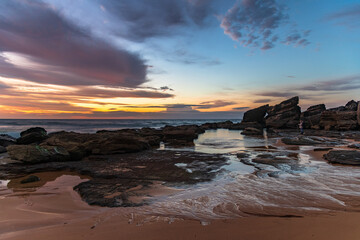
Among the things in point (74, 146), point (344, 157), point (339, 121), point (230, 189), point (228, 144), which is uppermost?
point (339, 121)

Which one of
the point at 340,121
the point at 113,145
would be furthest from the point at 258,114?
the point at 113,145

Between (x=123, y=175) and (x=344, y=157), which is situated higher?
(x=344, y=157)

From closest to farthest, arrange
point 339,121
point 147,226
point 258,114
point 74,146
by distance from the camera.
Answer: point 147,226, point 74,146, point 339,121, point 258,114

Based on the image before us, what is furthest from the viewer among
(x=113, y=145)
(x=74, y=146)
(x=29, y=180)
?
(x=113, y=145)

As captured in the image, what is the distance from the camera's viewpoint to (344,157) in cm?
798

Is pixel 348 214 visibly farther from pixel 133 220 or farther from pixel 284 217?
pixel 133 220

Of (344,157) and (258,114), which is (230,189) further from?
(258,114)

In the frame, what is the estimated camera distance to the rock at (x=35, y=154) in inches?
314

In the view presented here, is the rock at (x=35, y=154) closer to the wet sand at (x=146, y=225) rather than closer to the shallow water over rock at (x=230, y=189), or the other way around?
the shallow water over rock at (x=230, y=189)

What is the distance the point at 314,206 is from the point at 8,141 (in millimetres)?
18765

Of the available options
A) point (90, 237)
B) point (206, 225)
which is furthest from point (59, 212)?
point (206, 225)

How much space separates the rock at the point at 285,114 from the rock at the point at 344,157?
32.7 meters

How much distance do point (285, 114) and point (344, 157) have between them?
3945 cm

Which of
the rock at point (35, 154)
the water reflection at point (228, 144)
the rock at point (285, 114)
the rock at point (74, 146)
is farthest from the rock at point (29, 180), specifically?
the rock at point (285, 114)
